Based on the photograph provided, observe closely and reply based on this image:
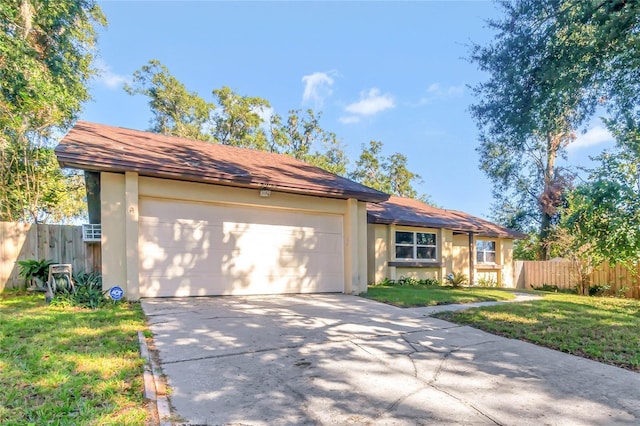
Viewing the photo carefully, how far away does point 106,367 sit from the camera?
3318 millimetres

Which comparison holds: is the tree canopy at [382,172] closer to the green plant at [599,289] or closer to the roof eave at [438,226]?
the roof eave at [438,226]

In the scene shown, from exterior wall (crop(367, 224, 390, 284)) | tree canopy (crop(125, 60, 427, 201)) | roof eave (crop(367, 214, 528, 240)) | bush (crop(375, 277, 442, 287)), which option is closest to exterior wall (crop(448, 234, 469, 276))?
roof eave (crop(367, 214, 528, 240))

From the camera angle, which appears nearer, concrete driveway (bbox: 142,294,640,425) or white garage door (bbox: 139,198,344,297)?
concrete driveway (bbox: 142,294,640,425)

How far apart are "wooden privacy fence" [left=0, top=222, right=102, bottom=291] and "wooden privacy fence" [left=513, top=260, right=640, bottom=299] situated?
53.5 ft

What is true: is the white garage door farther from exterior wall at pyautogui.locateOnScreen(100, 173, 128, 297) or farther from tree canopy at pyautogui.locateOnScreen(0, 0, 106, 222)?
tree canopy at pyautogui.locateOnScreen(0, 0, 106, 222)

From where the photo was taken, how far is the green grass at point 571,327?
14.8 feet

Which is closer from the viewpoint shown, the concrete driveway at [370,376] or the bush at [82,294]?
the concrete driveway at [370,376]

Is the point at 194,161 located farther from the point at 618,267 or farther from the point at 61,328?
the point at 618,267

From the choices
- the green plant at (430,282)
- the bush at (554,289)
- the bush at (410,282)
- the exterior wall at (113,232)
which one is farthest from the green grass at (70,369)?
the bush at (554,289)

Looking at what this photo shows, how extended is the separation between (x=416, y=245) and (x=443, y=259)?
5.05ft

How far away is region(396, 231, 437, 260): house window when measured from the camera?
1416 cm

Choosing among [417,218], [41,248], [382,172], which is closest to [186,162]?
[41,248]

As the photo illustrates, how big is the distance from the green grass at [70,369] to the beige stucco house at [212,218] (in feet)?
6.94

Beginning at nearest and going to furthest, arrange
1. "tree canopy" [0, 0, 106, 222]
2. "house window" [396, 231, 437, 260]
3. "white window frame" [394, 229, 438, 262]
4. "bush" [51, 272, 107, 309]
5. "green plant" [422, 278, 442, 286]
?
"bush" [51, 272, 107, 309], "tree canopy" [0, 0, 106, 222], "green plant" [422, 278, 442, 286], "white window frame" [394, 229, 438, 262], "house window" [396, 231, 437, 260]
